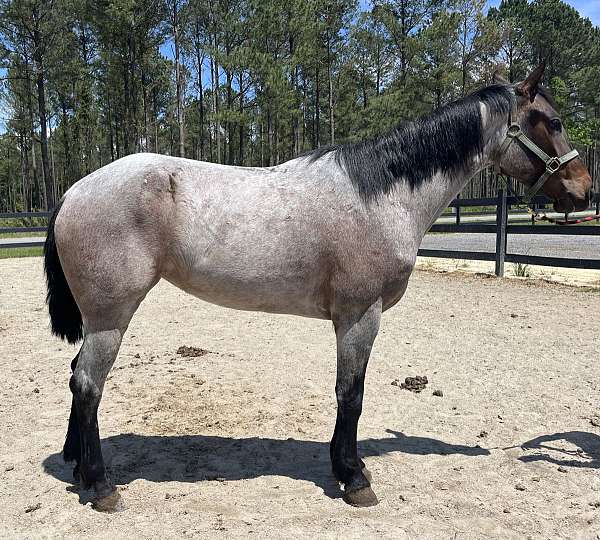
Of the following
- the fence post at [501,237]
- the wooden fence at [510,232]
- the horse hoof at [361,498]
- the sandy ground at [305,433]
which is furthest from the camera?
the fence post at [501,237]

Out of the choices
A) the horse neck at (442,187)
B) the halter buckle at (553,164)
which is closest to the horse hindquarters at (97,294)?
the horse neck at (442,187)

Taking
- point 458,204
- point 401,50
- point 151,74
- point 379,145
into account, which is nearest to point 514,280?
point 458,204

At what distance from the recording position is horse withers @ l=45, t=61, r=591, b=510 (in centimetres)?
257

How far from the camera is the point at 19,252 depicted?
15.6m

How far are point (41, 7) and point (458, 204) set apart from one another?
73.2ft

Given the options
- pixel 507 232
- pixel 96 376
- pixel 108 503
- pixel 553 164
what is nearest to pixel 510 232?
pixel 507 232

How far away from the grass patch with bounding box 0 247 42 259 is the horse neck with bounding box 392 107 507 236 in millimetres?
15006

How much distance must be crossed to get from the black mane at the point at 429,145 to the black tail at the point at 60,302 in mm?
1687

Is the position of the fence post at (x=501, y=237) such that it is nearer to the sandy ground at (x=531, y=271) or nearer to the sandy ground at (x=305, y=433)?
the sandy ground at (x=531, y=271)

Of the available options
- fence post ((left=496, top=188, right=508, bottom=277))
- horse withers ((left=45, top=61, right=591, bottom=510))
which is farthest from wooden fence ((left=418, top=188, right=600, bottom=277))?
horse withers ((left=45, top=61, right=591, bottom=510))

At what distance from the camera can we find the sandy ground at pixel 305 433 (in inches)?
99.0

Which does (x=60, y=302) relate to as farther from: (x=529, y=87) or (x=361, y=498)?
(x=529, y=87)

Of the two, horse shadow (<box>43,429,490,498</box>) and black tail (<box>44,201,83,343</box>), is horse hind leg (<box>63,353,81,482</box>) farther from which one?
black tail (<box>44,201,83,343</box>)

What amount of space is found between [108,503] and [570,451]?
2973 millimetres
